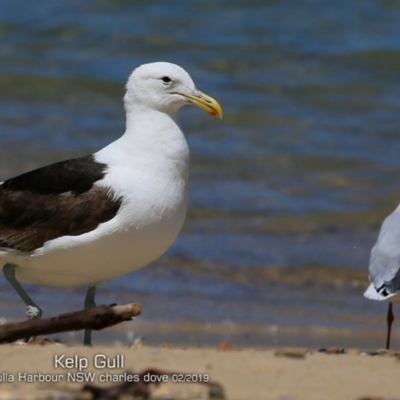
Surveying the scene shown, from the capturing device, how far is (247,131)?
1499cm

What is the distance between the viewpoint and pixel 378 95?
17.1m

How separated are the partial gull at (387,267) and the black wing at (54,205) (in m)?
1.82

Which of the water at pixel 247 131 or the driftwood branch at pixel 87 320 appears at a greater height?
the water at pixel 247 131

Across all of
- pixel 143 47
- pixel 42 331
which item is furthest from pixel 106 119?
pixel 42 331

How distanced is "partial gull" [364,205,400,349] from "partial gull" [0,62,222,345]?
1425mm

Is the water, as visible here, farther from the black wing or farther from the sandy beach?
the sandy beach

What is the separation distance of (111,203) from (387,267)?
1.88 metres

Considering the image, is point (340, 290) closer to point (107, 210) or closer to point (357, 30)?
point (107, 210)

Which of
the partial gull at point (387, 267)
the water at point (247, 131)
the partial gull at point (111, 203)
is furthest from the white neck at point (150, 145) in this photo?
the water at point (247, 131)

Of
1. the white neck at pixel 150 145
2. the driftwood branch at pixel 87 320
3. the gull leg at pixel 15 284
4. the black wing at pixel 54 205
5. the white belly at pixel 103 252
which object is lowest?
the driftwood branch at pixel 87 320

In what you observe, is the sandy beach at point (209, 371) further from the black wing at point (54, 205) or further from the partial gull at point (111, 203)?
the black wing at point (54, 205)

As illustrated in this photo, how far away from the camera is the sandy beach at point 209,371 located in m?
4.18

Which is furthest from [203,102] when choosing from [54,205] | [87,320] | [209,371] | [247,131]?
[247,131]

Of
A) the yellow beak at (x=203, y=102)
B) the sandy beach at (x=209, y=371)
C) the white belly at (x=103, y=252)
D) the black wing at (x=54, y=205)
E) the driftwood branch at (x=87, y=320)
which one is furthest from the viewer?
the yellow beak at (x=203, y=102)
